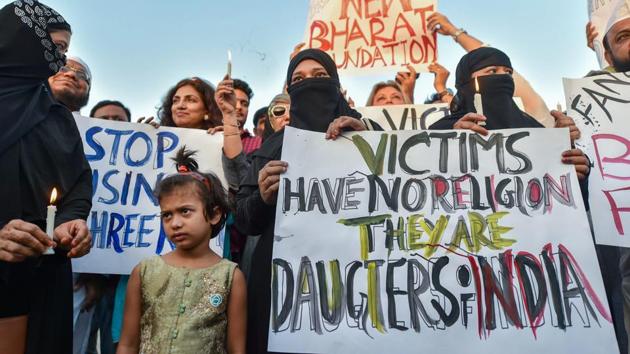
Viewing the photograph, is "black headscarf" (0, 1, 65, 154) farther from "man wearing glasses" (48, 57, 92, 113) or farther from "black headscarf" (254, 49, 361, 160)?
"man wearing glasses" (48, 57, 92, 113)

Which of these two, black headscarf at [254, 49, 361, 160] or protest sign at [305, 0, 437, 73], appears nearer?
black headscarf at [254, 49, 361, 160]

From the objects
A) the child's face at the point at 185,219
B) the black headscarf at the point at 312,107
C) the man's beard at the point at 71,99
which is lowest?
the child's face at the point at 185,219

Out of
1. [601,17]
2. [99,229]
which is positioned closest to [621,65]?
[601,17]

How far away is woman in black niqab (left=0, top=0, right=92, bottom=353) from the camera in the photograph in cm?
201

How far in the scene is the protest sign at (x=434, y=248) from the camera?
205cm

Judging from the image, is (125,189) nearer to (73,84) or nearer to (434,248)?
(73,84)

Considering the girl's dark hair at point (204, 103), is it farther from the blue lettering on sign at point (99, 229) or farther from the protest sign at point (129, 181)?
the blue lettering on sign at point (99, 229)

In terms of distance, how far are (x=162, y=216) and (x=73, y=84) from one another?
6.16 ft

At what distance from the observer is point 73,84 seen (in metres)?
3.76

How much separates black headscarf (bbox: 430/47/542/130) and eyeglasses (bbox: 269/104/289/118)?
1151 mm

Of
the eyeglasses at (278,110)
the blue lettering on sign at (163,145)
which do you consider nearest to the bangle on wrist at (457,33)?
the eyeglasses at (278,110)

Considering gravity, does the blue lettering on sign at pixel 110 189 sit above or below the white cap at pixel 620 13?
below

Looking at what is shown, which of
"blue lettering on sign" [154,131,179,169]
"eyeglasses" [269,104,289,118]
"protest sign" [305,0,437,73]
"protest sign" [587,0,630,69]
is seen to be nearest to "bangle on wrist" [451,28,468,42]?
"protest sign" [305,0,437,73]

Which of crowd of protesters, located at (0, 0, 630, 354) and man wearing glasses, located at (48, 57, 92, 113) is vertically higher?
man wearing glasses, located at (48, 57, 92, 113)
